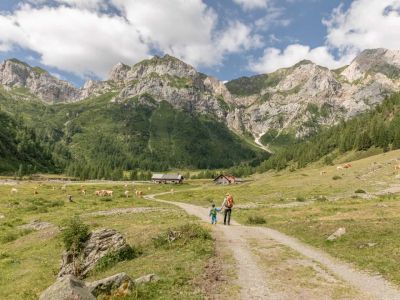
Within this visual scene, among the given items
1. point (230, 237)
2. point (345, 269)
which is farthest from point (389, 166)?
point (345, 269)

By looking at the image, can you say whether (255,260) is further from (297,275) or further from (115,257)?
(115,257)

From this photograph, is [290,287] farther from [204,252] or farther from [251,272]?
[204,252]

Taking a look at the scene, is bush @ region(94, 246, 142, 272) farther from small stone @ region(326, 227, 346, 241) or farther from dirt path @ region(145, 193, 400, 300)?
small stone @ region(326, 227, 346, 241)

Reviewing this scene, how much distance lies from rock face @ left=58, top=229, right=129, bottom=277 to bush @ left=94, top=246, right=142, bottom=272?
0.76 feet

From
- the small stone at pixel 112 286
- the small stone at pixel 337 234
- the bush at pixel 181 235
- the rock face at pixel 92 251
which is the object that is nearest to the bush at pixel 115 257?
the rock face at pixel 92 251

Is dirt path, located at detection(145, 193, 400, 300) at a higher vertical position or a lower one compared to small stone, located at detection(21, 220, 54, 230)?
higher

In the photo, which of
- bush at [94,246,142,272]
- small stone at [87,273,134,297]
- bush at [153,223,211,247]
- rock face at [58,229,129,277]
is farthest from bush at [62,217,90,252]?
small stone at [87,273,134,297]

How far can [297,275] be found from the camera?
20.6 metres

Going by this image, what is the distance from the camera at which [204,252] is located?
25625mm

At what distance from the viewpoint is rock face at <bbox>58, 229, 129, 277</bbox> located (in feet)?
84.2

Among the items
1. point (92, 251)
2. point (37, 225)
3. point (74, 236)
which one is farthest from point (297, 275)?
point (37, 225)

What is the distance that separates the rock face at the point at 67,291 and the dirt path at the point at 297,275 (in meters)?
6.97

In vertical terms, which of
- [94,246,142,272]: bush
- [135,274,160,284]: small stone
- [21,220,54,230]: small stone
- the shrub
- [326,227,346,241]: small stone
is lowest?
the shrub

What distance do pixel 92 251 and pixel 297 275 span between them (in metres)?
14.4
